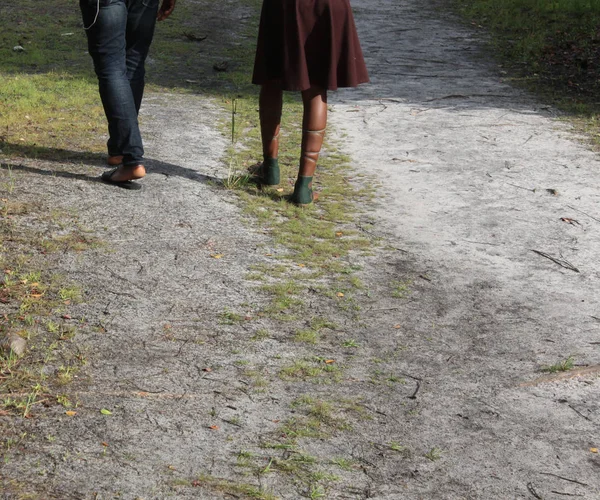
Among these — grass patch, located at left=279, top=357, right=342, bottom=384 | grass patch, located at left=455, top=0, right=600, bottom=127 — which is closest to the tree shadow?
grass patch, located at left=279, top=357, right=342, bottom=384

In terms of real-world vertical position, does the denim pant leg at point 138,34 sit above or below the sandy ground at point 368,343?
above

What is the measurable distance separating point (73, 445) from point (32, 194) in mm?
2650

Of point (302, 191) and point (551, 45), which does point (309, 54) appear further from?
point (551, 45)

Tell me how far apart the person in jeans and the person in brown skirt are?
0.77 metres

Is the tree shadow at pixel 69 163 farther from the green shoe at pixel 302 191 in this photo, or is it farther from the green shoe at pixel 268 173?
the green shoe at pixel 302 191

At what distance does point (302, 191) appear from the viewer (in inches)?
218

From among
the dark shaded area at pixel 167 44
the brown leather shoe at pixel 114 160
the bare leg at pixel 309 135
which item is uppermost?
the bare leg at pixel 309 135

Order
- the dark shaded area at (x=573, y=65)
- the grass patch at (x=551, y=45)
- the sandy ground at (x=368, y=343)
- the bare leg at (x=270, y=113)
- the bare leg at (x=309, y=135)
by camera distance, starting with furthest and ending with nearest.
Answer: the dark shaded area at (x=573, y=65), the grass patch at (x=551, y=45), the bare leg at (x=270, y=113), the bare leg at (x=309, y=135), the sandy ground at (x=368, y=343)

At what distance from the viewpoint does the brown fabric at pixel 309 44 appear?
5.06 m

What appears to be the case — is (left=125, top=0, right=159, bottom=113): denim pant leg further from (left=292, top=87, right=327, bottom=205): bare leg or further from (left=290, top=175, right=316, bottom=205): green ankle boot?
(left=290, top=175, right=316, bottom=205): green ankle boot

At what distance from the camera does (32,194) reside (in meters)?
5.21

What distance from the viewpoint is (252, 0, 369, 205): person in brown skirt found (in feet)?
16.6

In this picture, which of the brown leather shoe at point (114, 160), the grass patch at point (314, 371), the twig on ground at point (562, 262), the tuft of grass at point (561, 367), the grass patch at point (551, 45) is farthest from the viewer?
the grass patch at point (551, 45)

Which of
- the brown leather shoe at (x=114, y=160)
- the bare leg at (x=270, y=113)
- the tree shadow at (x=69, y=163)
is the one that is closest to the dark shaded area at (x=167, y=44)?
the tree shadow at (x=69, y=163)
